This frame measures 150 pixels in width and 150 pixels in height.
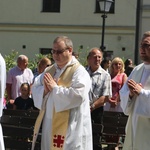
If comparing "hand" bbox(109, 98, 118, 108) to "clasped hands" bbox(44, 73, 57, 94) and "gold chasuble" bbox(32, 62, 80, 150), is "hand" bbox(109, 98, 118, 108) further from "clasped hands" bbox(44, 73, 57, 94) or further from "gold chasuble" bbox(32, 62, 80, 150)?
"clasped hands" bbox(44, 73, 57, 94)

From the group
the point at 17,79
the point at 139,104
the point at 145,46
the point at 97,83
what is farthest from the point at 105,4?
the point at 139,104

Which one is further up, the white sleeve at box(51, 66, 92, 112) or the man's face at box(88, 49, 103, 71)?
the man's face at box(88, 49, 103, 71)

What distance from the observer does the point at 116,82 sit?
10.2 m

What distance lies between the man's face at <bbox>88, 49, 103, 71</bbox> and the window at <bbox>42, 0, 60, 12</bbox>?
1982cm

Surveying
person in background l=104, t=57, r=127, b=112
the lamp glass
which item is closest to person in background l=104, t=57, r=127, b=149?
person in background l=104, t=57, r=127, b=112

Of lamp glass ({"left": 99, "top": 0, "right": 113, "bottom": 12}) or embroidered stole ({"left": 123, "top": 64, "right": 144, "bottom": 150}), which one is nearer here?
embroidered stole ({"left": 123, "top": 64, "right": 144, "bottom": 150})

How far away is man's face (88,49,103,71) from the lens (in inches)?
329

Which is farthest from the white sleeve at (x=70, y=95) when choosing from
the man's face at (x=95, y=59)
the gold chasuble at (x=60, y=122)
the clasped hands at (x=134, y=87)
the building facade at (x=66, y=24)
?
the building facade at (x=66, y=24)

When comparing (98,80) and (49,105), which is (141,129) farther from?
(98,80)

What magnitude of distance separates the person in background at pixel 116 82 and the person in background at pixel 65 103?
11.7 feet

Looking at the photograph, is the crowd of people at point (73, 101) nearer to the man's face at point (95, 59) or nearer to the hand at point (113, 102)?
the man's face at point (95, 59)

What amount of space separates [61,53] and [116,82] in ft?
12.9

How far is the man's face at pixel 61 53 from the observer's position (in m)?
6.39

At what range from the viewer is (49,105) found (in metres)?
6.53
